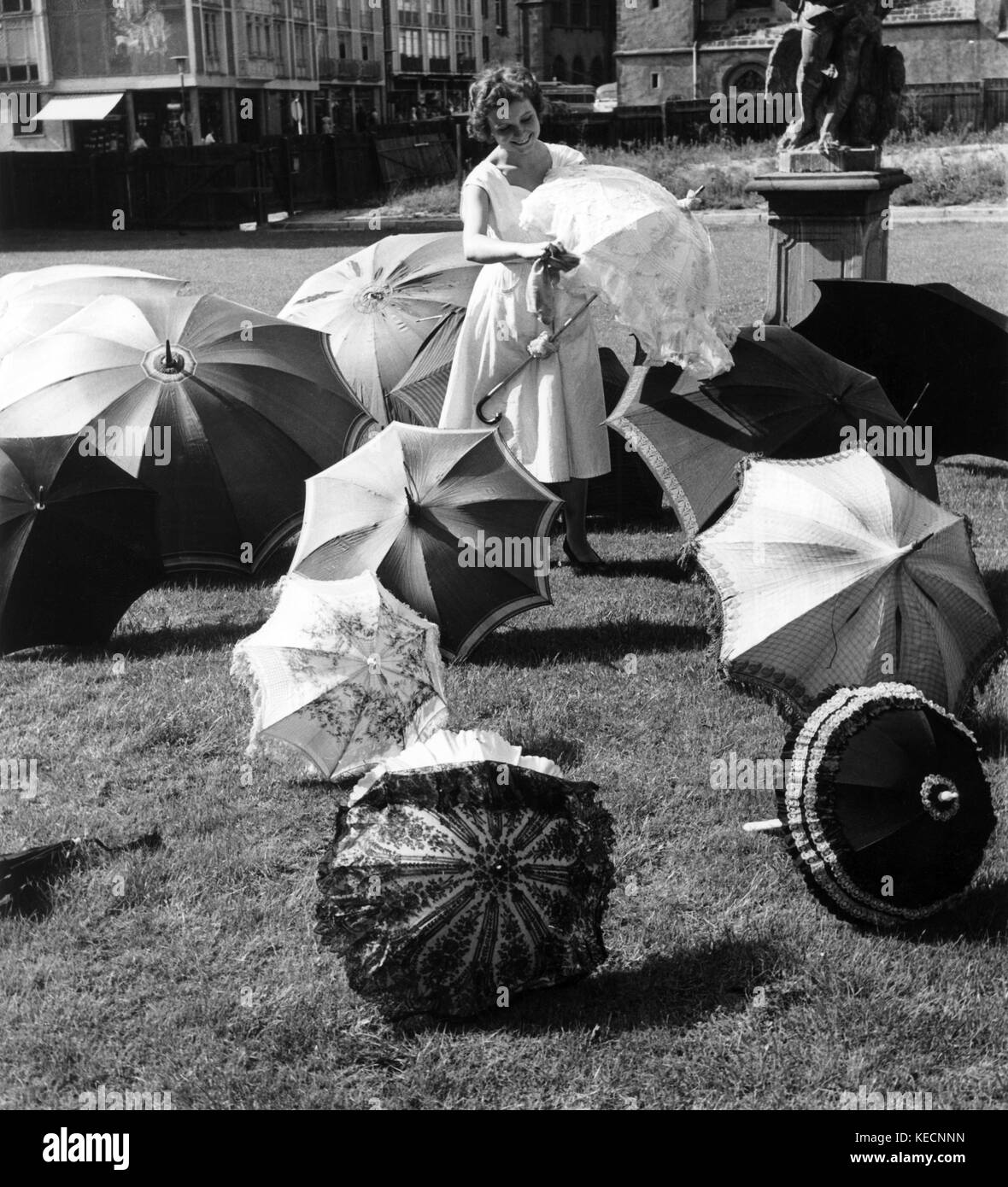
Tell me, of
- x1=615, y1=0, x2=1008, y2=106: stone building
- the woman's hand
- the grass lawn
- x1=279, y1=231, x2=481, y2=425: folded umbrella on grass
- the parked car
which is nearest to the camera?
the grass lawn

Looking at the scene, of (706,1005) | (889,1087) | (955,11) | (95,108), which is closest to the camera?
(889,1087)

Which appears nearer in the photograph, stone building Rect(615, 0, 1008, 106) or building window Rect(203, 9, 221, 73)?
building window Rect(203, 9, 221, 73)

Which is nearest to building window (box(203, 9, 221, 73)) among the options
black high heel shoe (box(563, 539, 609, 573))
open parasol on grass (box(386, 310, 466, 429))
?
open parasol on grass (box(386, 310, 466, 429))

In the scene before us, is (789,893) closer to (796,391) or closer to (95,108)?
(796,391)

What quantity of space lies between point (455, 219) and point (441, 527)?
26.7 metres

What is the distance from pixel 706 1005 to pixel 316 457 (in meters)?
3.90

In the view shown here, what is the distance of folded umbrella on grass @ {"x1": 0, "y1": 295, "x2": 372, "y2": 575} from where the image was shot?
6844 millimetres

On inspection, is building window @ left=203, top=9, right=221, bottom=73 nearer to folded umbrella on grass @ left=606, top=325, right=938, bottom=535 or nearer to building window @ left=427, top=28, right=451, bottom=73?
building window @ left=427, top=28, right=451, bottom=73

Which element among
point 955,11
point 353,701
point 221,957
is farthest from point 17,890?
point 955,11

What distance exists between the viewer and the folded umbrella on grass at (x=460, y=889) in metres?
3.72

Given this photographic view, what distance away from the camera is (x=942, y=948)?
13.4 feet

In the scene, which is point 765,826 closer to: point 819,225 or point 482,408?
point 482,408

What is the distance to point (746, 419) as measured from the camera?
620 cm

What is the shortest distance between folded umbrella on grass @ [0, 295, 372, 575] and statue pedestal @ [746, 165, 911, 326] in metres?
4.73
